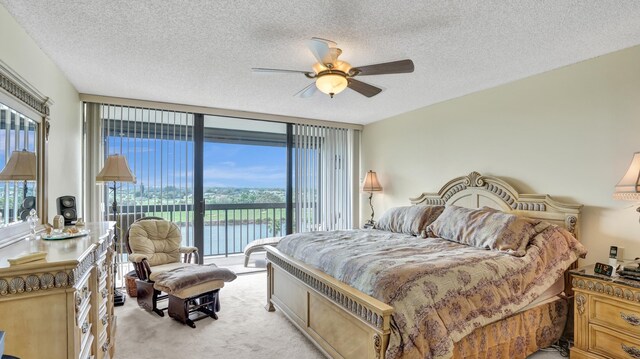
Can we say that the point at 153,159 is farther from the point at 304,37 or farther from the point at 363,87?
the point at 363,87

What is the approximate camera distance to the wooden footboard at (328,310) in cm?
186

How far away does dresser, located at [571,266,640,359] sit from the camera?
2.14 m

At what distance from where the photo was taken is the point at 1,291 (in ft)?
4.30

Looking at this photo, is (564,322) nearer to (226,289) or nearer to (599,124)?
(599,124)

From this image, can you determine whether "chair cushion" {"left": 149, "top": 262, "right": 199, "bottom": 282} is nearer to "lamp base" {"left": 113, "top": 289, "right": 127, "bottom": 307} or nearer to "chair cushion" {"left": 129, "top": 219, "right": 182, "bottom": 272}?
"chair cushion" {"left": 129, "top": 219, "right": 182, "bottom": 272}

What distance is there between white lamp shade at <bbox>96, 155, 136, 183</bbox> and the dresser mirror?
3.21ft

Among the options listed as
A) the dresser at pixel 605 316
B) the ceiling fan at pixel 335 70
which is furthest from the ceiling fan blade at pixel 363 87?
the dresser at pixel 605 316

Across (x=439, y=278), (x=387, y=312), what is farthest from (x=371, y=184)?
(x=387, y=312)

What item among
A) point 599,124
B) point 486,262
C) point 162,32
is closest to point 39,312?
point 162,32

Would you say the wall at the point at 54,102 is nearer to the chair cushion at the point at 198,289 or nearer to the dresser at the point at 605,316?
the chair cushion at the point at 198,289

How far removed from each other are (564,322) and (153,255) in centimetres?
404

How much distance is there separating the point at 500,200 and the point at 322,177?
9.38 ft

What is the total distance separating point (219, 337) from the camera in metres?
2.86

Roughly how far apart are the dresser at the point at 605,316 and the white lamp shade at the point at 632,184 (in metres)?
0.59
